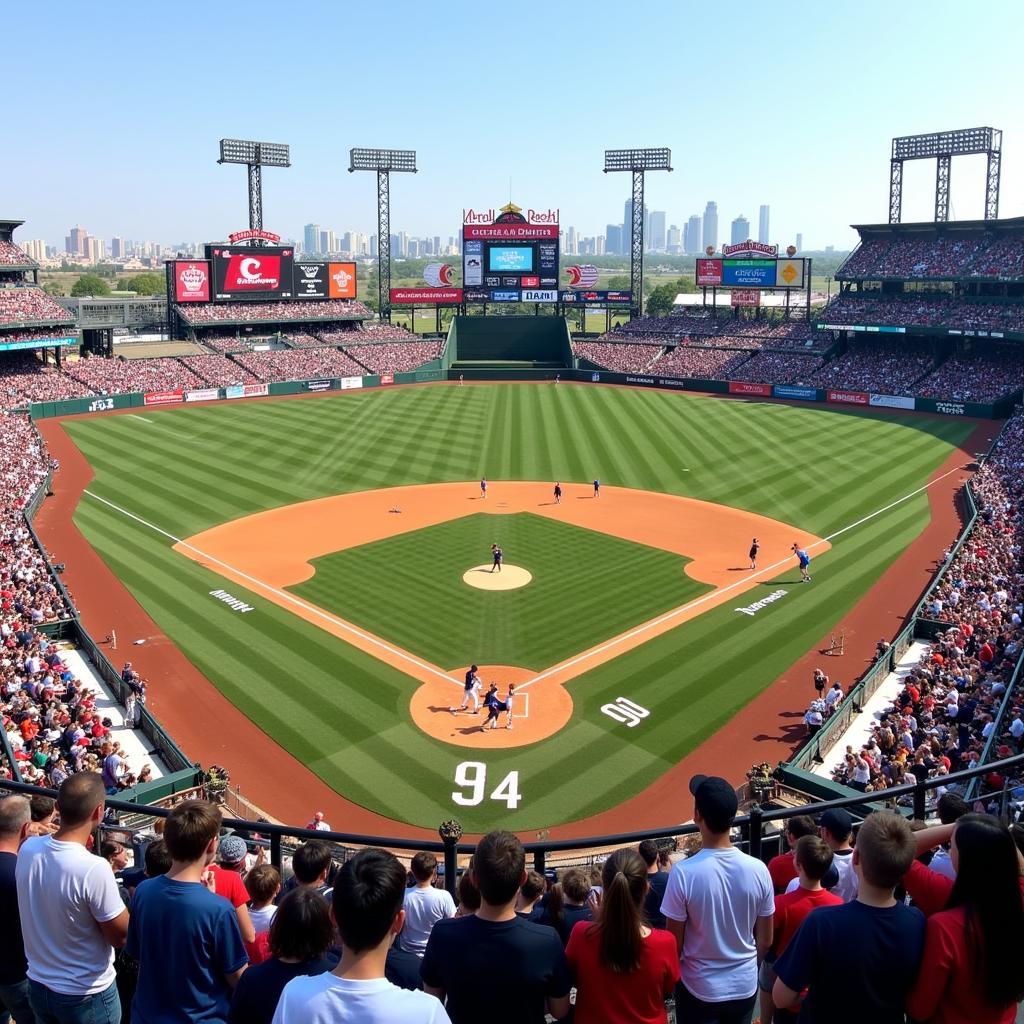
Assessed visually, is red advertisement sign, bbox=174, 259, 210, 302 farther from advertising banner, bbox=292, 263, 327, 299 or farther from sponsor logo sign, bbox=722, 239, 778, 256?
sponsor logo sign, bbox=722, 239, 778, 256

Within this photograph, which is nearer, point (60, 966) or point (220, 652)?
point (60, 966)

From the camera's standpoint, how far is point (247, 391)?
72.5 m

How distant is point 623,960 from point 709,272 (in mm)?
88338

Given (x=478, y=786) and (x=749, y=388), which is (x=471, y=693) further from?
(x=749, y=388)

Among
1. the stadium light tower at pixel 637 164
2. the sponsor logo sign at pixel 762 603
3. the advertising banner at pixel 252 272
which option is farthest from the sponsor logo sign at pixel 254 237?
the sponsor logo sign at pixel 762 603

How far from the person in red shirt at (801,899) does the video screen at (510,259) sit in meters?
87.1

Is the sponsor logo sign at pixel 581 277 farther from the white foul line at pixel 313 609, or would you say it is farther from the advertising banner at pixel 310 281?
the white foul line at pixel 313 609

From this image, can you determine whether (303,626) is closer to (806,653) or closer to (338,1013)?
(806,653)

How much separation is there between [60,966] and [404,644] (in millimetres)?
20666

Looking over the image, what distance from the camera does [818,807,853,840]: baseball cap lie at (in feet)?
20.6

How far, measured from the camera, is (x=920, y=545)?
34406mm

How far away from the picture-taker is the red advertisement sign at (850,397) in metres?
67.6

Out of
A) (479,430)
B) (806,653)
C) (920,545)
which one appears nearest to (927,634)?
(806,653)

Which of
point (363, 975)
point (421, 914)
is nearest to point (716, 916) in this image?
point (421, 914)
